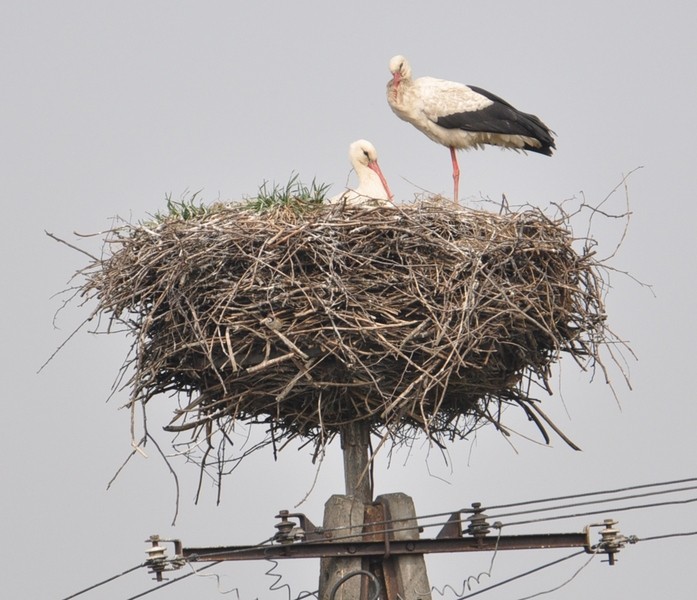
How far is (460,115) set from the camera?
988 cm

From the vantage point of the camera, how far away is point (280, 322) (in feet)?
22.2

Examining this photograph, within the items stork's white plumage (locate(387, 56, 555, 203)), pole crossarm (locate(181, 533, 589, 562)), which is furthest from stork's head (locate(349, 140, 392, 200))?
pole crossarm (locate(181, 533, 589, 562))

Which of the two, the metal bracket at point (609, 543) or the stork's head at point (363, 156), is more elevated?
the stork's head at point (363, 156)

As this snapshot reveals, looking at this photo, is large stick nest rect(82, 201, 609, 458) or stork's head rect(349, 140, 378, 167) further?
stork's head rect(349, 140, 378, 167)

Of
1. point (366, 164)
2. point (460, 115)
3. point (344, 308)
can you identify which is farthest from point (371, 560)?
point (460, 115)

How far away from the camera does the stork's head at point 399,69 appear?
9969mm

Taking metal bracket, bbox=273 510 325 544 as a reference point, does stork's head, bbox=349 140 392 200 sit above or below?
above

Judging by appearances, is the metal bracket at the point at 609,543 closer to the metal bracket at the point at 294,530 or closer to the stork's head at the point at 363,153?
the metal bracket at the point at 294,530

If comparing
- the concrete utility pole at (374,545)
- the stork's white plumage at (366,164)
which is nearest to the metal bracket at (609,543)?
the concrete utility pole at (374,545)

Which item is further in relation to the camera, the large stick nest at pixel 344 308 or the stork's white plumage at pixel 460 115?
the stork's white plumage at pixel 460 115

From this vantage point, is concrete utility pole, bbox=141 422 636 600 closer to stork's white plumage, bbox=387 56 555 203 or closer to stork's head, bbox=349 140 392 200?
stork's head, bbox=349 140 392 200

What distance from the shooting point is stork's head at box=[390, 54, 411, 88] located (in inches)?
392

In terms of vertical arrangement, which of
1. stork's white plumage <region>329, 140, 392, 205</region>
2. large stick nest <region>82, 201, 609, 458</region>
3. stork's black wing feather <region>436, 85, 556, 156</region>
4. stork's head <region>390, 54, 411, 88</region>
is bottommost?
large stick nest <region>82, 201, 609, 458</region>

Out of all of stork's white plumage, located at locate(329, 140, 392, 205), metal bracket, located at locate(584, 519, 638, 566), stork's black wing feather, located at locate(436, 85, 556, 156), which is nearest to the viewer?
metal bracket, located at locate(584, 519, 638, 566)
